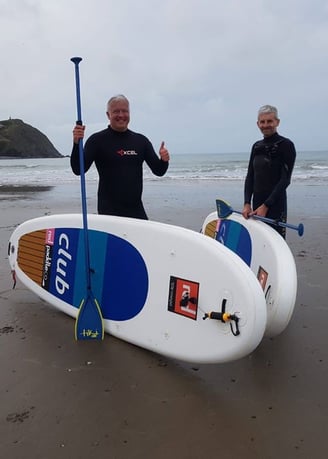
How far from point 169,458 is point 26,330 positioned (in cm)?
160

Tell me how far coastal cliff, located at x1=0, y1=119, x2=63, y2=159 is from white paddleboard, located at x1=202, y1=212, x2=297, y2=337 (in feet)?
261

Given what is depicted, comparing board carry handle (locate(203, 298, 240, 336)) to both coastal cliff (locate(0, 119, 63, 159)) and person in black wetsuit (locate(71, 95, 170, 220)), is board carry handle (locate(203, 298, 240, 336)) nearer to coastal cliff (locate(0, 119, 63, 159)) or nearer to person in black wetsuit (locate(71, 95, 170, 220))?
person in black wetsuit (locate(71, 95, 170, 220))

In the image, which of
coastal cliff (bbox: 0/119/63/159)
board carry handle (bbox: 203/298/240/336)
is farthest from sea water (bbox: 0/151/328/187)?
coastal cliff (bbox: 0/119/63/159)

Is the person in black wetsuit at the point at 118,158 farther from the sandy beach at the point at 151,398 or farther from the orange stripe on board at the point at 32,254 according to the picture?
the sandy beach at the point at 151,398

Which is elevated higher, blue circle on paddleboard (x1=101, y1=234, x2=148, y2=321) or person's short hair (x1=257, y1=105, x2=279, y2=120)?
person's short hair (x1=257, y1=105, x2=279, y2=120)

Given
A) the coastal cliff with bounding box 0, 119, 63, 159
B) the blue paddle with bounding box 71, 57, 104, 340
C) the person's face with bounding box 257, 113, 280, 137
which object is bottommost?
the coastal cliff with bounding box 0, 119, 63, 159

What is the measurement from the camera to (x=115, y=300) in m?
2.79

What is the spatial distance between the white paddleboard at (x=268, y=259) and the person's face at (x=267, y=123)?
0.66 metres

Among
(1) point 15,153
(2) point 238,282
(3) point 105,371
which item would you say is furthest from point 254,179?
(1) point 15,153

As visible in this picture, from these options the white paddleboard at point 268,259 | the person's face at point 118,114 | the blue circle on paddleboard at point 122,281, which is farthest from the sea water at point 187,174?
the blue circle on paddleboard at point 122,281

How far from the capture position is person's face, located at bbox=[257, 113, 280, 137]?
3.00m

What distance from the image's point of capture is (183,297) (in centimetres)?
235

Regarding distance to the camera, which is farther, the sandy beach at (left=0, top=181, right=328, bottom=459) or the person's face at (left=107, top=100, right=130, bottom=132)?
the person's face at (left=107, top=100, right=130, bottom=132)

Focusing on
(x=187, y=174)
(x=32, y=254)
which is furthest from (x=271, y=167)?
(x=187, y=174)
